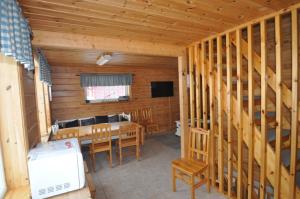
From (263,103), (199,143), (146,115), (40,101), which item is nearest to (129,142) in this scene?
(199,143)

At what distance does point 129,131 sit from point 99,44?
2.04m

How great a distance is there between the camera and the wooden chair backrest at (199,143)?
99.8 inches

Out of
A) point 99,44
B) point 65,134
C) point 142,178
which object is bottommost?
point 142,178

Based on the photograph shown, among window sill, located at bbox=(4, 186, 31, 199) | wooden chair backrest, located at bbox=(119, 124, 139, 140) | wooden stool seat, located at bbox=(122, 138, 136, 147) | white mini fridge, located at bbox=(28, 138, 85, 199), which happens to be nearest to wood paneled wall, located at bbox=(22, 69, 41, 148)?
white mini fridge, located at bbox=(28, 138, 85, 199)

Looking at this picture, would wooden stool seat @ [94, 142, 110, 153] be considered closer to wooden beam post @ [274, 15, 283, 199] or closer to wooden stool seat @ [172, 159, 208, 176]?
wooden stool seat @ [172, 159, 208, 176]

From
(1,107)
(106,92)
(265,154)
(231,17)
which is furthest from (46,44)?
(106,92)

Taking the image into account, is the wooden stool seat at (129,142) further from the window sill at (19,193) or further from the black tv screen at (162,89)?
the black tv screen at (162,89)

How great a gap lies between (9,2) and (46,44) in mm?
1034

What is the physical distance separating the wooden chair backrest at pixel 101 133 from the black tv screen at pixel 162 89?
9.51 ft

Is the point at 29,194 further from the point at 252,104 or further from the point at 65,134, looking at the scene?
the point at 252,104

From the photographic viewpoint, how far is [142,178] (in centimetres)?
306

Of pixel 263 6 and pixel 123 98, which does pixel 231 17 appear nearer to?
pixel 263 6

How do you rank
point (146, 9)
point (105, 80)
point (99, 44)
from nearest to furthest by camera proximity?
point (146, 9) < point (99, 44) < point (105, 80)

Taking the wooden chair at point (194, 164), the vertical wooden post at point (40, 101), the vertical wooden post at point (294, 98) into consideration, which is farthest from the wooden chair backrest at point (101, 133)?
the vertical wooden post at point (294, 98)
